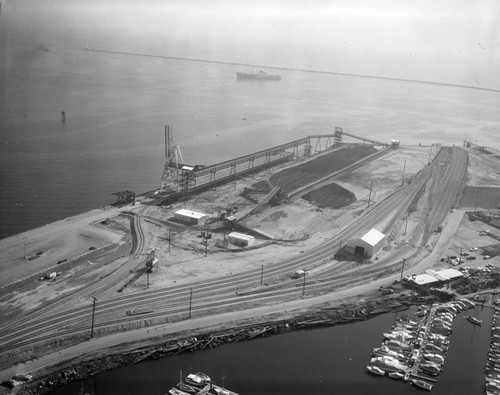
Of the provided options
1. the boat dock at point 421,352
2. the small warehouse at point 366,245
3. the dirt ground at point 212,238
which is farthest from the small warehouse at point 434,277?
the dirt ground at point 212,238

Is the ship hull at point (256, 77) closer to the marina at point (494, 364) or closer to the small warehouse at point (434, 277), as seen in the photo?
the small warehouse at point (434, 277)

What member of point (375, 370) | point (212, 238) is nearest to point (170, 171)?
point (212, 238)

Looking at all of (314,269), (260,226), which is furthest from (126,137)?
(314,269)

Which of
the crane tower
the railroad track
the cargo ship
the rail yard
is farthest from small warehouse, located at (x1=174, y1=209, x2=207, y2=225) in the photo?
the cargo ship

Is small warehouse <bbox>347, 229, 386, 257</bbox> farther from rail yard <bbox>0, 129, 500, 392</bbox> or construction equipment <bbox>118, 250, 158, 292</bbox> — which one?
construction equipment <bbox>118, 250, 158, 292</bbox>

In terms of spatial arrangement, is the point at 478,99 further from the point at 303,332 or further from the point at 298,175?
the point at 303,332

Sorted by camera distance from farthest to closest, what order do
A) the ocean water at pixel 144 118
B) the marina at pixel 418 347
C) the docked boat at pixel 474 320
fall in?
1. the ocean water at pixel 144 118
2. the docked boat at pixel 474 320
3. the marina at pixel 418 347
